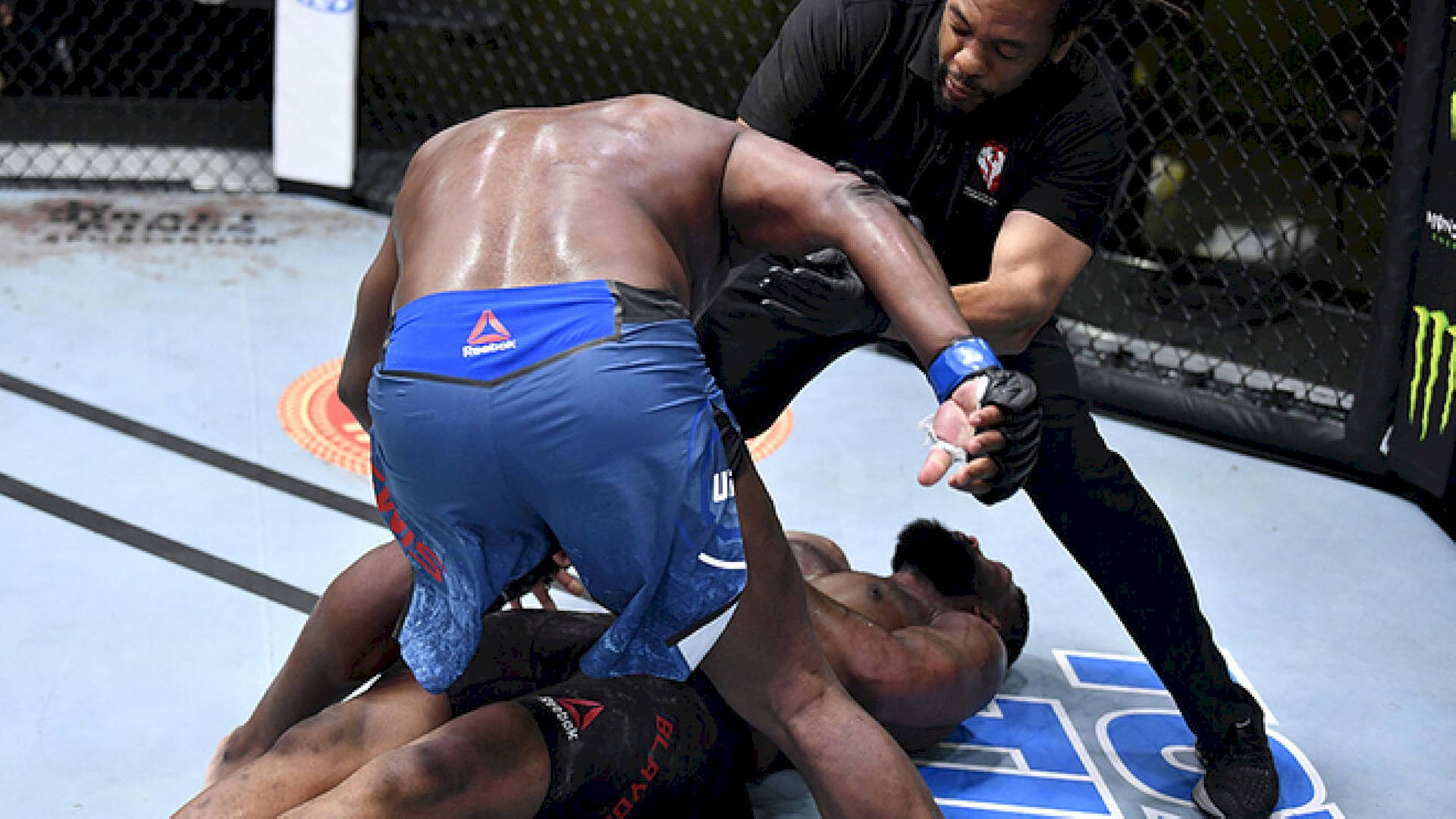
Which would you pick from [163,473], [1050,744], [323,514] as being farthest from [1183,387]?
[163,473]

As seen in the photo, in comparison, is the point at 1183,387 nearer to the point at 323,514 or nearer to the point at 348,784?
the point at 323,514

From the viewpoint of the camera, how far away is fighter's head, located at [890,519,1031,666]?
101 inches

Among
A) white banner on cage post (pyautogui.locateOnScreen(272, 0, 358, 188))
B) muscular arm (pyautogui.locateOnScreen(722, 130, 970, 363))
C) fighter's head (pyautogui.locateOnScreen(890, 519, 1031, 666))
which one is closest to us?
muscular arm (pyautogui.locateOnScreen(722, 130, 970, 363))

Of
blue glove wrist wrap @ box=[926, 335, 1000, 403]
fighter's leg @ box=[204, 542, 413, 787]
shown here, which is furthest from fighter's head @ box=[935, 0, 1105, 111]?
fighter's leg @ box=[204, 542, 413, 787]

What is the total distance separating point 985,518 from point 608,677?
1.43m

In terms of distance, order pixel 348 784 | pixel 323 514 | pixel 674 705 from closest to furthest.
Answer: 1. pixel 348 784
2. pixel 674 705
3. pixel 323 514

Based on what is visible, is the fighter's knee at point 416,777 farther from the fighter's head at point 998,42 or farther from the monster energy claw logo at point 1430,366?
the monster energy claw logo at point 1430,366

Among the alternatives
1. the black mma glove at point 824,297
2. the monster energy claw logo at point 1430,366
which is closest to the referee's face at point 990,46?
the black mma glove at point 824,297

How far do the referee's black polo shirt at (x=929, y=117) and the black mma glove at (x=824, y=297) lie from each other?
0.31 m

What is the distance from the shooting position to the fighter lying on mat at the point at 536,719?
5.85ft

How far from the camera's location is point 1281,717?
8.70ft

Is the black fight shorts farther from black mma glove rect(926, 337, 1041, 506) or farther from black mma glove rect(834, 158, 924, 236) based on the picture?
black mma glove rect(834, 158, 924, 236)

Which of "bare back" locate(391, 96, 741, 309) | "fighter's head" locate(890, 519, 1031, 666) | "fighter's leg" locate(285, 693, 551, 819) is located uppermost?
"bare back" locate(391, 96, 741, 309)

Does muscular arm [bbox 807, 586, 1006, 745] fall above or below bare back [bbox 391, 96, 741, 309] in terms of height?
below
